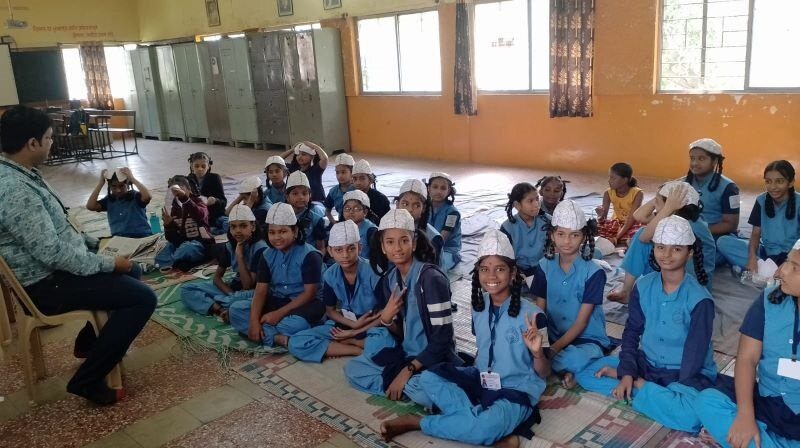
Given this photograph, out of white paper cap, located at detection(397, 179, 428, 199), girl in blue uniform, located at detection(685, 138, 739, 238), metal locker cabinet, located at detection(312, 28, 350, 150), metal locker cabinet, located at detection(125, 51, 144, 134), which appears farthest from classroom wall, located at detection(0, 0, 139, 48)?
girl in blue uniform, located at detection(685, 138, 739, 238)

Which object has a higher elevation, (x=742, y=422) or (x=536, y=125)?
(x=536, y=125)

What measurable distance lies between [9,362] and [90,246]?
4.55 ft

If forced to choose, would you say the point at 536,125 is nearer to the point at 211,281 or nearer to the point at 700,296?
the point at 211,281

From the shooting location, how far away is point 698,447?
2.18 metres

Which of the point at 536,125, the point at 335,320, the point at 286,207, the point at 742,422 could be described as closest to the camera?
the point at 742,422

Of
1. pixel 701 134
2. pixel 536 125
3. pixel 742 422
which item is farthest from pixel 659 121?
pixel 742 422

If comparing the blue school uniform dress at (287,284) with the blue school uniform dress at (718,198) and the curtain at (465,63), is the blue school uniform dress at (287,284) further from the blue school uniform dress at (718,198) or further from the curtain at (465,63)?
the curtain at (465,63)

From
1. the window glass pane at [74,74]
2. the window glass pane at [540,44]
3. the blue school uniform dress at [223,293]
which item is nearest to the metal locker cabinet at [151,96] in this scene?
the window glass pane at [74,74]

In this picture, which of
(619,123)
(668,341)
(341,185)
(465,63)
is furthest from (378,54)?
(668,341)

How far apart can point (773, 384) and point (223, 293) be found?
2.96 meters

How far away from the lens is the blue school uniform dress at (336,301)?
10.1ft

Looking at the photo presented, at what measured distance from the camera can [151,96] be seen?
1384cm

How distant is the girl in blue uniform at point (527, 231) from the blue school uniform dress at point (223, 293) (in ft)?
4.84

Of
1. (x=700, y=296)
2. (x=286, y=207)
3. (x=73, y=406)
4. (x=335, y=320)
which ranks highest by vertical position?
(x=286, y=207)
